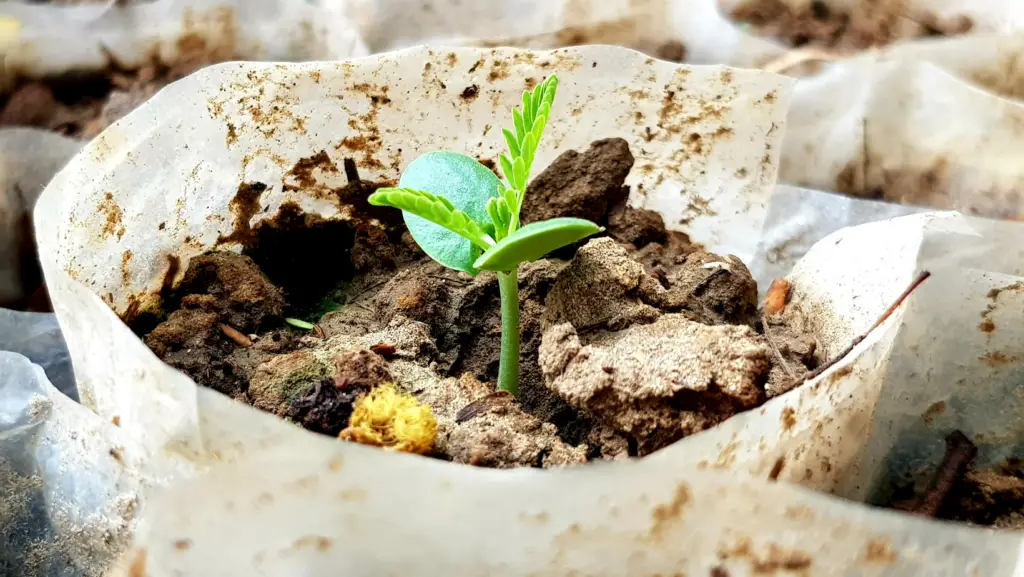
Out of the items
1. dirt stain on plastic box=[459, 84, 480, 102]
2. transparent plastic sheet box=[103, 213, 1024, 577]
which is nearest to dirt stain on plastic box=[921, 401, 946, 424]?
transparent plastic sheet box=[103, 213, 1024, 577]

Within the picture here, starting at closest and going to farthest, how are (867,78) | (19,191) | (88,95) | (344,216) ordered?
1. (344,216)
2. (19,191)
3. (867,78)
4. (88,95)

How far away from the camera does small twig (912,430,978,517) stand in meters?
0.87

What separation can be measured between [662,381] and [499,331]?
268 millimetres

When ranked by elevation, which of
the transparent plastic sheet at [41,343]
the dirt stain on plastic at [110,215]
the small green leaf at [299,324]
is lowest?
the transparent plastic sheet at [41,343]

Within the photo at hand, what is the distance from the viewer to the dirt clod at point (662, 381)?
713mm

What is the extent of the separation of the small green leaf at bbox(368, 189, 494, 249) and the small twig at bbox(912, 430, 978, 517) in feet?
1.66

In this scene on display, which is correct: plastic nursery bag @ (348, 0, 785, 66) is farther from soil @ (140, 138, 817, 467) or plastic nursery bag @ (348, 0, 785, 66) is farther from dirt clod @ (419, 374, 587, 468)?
dirt clod @ (419, 374, 587, 468)

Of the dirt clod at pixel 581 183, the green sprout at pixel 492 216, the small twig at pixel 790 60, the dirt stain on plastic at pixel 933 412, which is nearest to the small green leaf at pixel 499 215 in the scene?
the green sprout at pixel 492 216

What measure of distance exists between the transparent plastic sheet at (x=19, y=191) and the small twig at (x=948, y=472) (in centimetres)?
123

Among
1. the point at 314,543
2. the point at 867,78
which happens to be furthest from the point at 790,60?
the point at 314,543

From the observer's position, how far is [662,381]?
72 cm

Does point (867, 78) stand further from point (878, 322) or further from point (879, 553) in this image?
point (879, 553)

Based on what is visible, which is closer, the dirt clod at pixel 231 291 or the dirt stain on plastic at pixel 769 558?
the dirt stain on plastic at pixel 769 558

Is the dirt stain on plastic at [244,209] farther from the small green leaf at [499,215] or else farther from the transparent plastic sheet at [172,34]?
the transparent plastic sheet at [172,34]
